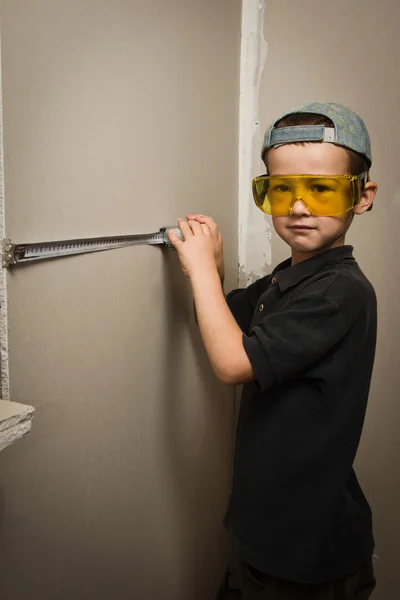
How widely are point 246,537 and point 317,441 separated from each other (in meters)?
0.23

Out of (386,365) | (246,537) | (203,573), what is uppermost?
(386,365)

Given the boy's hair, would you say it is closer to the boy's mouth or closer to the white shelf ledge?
the boy's mouth

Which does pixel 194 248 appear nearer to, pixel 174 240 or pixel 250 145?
pixel 174 240

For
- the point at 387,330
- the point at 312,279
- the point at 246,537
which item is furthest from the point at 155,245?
the point at 387,330

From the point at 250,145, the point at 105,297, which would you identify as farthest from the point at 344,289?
the point at 250,145

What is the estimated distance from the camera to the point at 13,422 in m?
0.46

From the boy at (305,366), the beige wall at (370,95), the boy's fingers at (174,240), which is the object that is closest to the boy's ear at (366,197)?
the boy at (305,366)

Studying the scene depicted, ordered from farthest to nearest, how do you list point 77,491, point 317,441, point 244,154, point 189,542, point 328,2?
point 244,154, point 328,2, point 189,542, point 317,441, point 77,491

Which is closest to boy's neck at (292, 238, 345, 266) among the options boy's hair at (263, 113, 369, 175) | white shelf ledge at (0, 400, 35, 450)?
boy's hair at (263, 113, 369, 175)

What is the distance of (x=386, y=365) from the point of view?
1.46m

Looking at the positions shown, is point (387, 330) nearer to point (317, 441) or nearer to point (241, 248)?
point (241, 248)

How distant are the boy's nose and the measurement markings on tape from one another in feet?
0.81

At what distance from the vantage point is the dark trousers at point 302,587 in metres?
0.89

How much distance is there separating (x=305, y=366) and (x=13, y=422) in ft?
1.58
